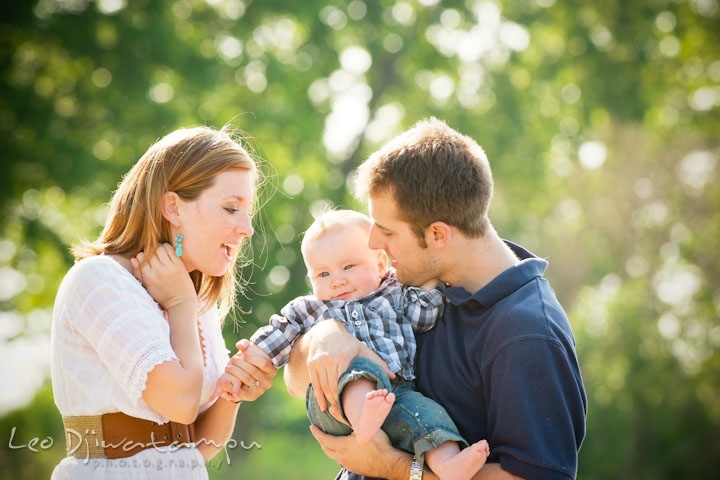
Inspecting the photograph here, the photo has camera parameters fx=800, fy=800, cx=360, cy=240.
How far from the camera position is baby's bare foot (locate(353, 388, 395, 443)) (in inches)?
107

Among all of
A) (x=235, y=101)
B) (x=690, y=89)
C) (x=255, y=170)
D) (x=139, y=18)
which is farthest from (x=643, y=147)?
(x=255, y=170)

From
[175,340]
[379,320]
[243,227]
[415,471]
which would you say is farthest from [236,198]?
[415,471]

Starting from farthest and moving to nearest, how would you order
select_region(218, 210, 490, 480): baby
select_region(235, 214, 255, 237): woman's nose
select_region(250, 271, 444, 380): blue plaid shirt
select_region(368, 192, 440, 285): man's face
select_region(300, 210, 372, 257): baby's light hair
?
select_region(300, 210, 372, 257): baby's light hair
select_region(235, 214, 255, 237): woman's nose
select_region(368, 192, 440, 285): man's face
select_region(250, 271, 444, 380): blue plaid shirt
select_region(218, 210, 490, 480): baby

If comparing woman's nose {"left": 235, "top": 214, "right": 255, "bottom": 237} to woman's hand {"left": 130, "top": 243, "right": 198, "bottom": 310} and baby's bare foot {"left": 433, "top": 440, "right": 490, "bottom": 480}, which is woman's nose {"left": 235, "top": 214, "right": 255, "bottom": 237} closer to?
woman's hand {"left": 130, "top": 243, "right": 198, "bottom": 310}

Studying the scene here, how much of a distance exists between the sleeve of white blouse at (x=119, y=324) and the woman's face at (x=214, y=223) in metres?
0.31

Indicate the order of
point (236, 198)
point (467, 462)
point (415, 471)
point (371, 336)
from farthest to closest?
1. point (236, 198)
2. point (371, 336)
3. point (415, 471)
4. point (467, 462)

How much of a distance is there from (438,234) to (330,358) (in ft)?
2.16

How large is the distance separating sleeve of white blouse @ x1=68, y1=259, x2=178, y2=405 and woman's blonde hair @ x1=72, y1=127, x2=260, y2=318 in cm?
23

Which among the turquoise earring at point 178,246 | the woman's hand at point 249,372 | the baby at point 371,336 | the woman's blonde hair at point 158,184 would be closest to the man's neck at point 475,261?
the baby at point 371,336

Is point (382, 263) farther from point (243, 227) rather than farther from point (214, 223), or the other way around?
point (214, 223)

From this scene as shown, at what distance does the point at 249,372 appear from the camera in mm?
3180

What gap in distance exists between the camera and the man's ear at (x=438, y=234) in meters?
3.13

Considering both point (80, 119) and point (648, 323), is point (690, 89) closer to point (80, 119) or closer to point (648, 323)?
point (648, 323)

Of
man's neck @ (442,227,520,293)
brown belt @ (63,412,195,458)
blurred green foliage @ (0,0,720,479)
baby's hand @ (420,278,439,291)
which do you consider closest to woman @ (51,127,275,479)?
brown belt @ (63,412,195,458)
